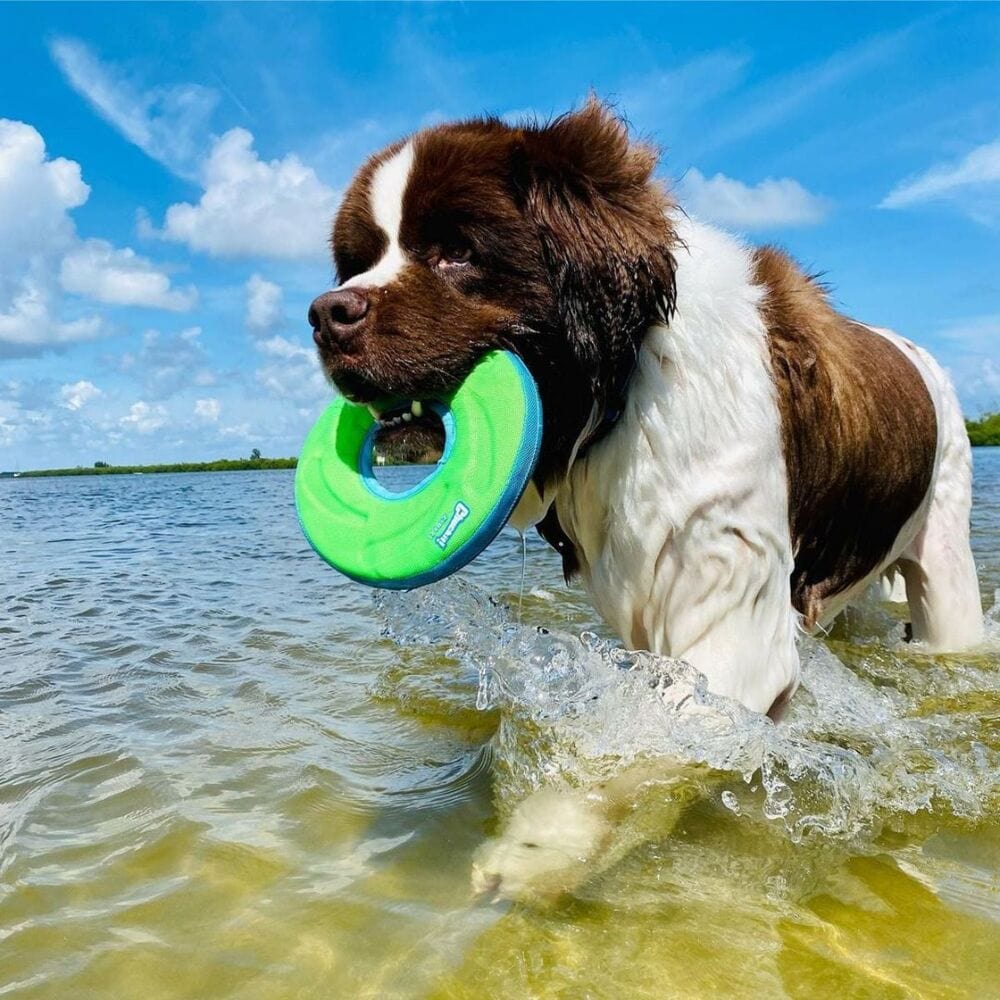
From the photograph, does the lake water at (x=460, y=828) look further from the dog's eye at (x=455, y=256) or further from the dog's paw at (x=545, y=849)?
the dog's eye at (x=455, y=256)

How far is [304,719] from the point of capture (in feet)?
13.7

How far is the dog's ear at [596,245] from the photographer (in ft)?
9.37

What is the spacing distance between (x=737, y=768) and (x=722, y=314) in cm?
147

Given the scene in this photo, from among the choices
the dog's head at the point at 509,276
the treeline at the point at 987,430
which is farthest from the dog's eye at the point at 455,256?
the treeline at the point at 987,430

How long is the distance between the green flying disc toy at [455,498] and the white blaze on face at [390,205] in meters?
0.42

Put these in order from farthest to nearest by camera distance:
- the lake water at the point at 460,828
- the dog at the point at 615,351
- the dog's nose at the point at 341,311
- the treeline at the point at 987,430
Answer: the treeline at the point at 987,430, the dog at the point at 615,351, the dog's nose at the point at 341,311, the lake water at the point at 460,828

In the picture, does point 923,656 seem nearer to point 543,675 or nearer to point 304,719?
point 543,675

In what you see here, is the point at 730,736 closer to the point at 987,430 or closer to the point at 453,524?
the point at 453,524

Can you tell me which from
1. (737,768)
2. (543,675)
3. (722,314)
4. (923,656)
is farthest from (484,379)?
(923,656)

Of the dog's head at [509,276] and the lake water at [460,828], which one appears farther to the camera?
the dog's head at [509,276]

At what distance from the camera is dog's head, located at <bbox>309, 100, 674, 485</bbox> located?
9.18ft

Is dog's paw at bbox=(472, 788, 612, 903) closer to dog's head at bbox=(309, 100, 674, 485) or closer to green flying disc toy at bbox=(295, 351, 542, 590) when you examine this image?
green flying disc toy at bbox=(295, 351, 542, 590)

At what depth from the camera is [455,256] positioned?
2914mm

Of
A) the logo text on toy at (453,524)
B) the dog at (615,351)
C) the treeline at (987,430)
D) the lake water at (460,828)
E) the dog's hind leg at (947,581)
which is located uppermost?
the treeline at (987,430)
